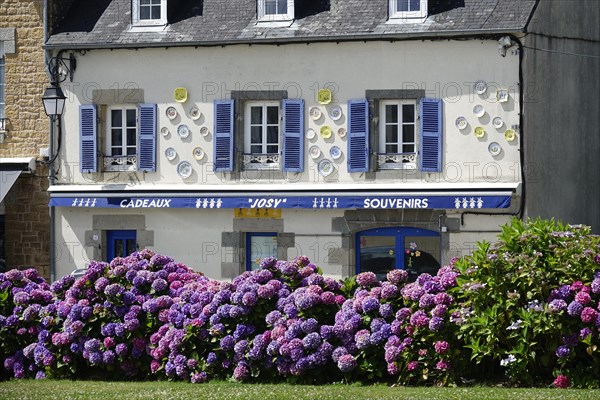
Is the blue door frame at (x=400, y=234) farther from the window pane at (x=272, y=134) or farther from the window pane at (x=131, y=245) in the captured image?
the window pane at (x=131, y=245)

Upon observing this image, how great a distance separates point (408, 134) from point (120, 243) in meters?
5.69

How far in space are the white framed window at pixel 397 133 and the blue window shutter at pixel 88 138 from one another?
5.21 metres

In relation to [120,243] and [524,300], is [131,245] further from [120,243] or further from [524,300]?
[524,300]

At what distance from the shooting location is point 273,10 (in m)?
22.9

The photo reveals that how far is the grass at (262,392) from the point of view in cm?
1146

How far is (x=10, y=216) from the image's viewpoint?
24.0m

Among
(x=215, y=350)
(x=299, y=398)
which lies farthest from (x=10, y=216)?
(x=299, y=398)

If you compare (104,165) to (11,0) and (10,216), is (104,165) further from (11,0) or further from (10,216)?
(11,0)

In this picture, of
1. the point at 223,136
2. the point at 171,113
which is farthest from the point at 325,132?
the point at 171,113

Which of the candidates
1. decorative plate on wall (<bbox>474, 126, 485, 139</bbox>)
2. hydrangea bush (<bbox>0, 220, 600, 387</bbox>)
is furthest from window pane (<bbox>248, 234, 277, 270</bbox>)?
hydrangea bush (<bbox>0, 220, 600, 387</bbox>)

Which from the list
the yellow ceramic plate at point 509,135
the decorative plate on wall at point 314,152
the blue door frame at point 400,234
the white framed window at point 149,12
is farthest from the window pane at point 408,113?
the white framed window at point 149,12

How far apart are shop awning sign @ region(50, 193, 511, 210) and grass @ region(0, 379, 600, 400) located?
9002 mm

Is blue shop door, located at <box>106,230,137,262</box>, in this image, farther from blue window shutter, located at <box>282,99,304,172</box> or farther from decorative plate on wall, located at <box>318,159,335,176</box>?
decorative plate on wall, located at <box>318,159,335,176</box>

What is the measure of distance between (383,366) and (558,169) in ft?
35.9
